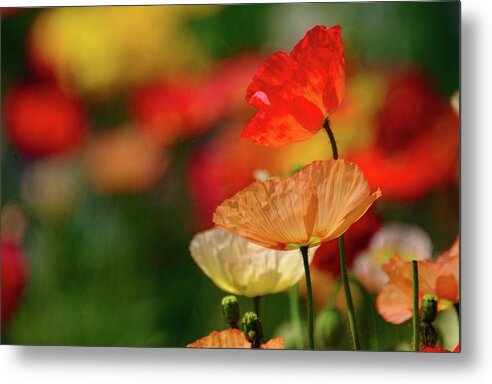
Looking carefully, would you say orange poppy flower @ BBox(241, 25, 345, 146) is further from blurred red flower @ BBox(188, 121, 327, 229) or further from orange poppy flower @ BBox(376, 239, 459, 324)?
orange poppy flower @ BBox(376, 239, 459, 324)

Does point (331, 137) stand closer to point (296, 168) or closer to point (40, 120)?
point (296, 168)

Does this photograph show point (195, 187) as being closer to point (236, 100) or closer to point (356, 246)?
point (236, 100)

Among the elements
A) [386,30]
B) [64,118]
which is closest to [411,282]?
[386,30]

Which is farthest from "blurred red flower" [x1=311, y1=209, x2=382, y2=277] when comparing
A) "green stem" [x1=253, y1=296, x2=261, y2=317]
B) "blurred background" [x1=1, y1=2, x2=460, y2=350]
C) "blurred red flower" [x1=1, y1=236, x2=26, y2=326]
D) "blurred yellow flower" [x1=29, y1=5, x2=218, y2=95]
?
"blurred red flower" [x1=1, y1=236, x2=26, y2=326]

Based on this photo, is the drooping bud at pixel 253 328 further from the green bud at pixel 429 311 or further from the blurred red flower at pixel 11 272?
the blurred red flower at pixel 11 272

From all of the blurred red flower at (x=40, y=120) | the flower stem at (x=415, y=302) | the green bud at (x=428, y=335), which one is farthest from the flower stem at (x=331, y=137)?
the blurred red flower at (x=40, y=120)

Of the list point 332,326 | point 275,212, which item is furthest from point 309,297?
point 275,212
